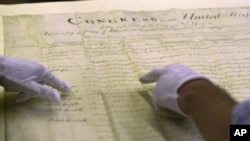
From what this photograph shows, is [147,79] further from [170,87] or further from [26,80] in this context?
[26,80]

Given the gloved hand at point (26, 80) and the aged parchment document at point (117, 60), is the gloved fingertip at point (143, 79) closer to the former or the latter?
the aged parchment document at point (117, 60)

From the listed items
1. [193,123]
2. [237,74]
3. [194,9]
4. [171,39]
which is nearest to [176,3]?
[194,9]

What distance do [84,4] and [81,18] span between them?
0.08 metres

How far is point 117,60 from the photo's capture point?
0.90 m

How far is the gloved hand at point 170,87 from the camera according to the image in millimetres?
709

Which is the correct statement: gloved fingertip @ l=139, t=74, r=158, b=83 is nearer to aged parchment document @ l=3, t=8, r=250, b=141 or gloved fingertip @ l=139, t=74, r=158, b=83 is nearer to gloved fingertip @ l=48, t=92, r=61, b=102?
aged parchment document @ l=3, t=8, r=250, b=141

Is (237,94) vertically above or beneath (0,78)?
beneath

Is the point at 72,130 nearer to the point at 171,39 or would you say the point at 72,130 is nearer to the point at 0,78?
the point at 0,78

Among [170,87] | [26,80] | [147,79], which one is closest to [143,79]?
[147,79]

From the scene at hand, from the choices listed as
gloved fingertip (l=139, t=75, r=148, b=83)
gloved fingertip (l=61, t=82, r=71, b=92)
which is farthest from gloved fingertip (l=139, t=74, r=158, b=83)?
gloved fingertip (l=61, t=82, r=71, b=92)

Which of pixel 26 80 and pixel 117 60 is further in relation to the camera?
pixel 117 60

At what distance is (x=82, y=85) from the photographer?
2.70 ft

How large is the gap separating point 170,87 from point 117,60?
20cm

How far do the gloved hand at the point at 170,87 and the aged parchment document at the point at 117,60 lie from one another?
0.07ft
